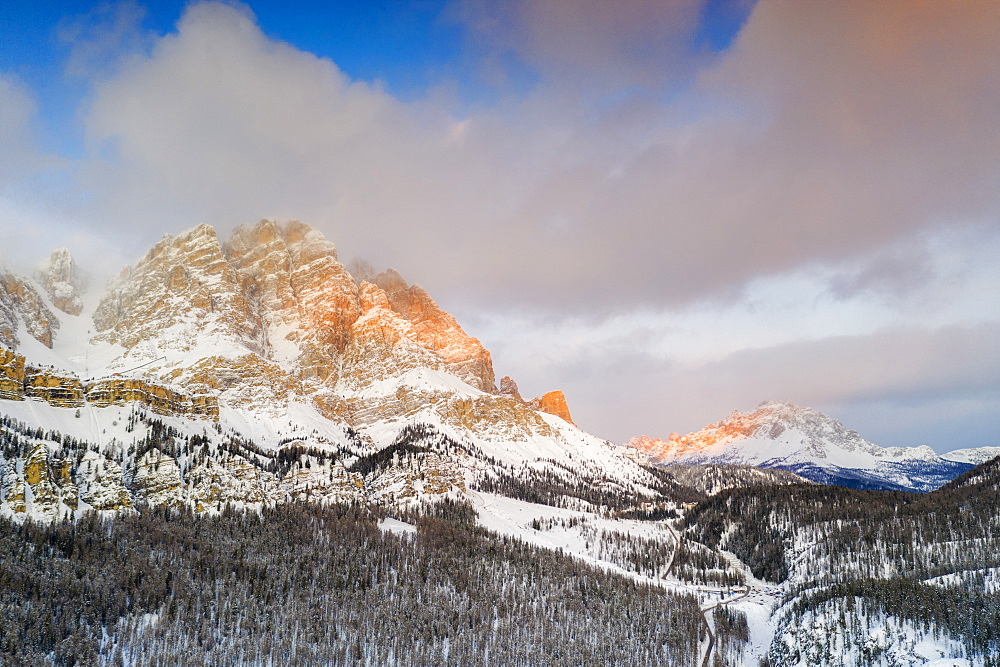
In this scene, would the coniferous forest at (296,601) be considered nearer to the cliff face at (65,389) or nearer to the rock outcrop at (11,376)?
the rock outcrop at (11,376)

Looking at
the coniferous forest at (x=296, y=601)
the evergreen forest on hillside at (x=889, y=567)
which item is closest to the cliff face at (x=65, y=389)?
the coniferous forest at (x=296, y=601)

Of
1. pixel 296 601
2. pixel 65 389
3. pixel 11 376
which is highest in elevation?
pixel 11 376

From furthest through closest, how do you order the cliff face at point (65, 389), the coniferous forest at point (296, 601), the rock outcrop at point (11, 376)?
the cliff face at point (65, 389), the rock outcrop at point (11, 376), the coniferous forest at point (296, 601)

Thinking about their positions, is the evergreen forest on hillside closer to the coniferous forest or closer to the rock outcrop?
the coniferous forest

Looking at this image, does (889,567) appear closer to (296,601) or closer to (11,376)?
(296,601)

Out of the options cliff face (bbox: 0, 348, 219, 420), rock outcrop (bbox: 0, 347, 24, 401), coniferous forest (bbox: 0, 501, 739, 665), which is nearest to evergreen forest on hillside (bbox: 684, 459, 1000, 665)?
coniferous forest (bbox: 0, 501, 739, 665)

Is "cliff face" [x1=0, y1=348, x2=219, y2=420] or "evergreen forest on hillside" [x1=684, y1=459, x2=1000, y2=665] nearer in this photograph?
"evergreen forest on hillside" [x1=684, y1=459, x2=1000, y2=665]

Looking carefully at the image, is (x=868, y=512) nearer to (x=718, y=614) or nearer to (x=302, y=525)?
(x=718, y=614)

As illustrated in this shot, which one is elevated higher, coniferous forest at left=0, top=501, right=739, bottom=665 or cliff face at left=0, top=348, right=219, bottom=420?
cliff face at left=0, top=348, right=219, bottom=420

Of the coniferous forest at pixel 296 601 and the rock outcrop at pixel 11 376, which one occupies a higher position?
the rock outcrop at pixel 11 376

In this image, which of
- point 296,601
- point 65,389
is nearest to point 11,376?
point 65,389

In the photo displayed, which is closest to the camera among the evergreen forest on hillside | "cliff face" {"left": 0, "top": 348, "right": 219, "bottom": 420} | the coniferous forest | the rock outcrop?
the coniferous forest

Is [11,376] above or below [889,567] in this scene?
above
